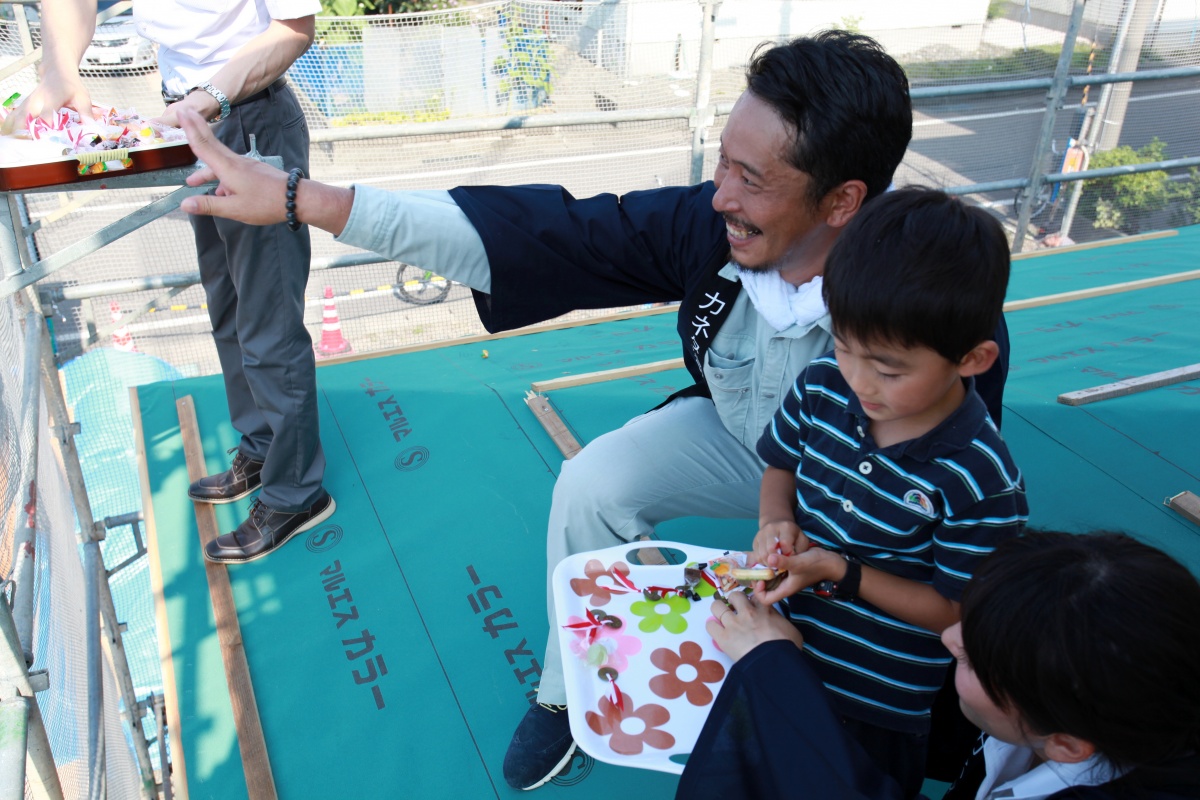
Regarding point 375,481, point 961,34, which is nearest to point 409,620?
point 375,481

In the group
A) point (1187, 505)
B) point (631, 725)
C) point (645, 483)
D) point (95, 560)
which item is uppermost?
point (645, 483)

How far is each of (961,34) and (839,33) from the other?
177 inches

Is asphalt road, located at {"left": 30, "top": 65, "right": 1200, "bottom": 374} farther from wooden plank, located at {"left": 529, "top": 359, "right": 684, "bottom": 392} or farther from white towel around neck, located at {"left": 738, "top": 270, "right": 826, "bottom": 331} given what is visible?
white towel around neck, located at {"left": 738, "top": 270, "right": 826, "bottom": 331}

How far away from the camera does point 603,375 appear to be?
3156 mm

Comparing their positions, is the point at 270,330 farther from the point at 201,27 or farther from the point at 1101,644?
the point at 1101,644

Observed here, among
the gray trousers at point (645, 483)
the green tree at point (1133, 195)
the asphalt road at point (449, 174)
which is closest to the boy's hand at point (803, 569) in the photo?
the gray trousers at point (645, 483)

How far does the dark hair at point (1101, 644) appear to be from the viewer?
88cm

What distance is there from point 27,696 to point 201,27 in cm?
162

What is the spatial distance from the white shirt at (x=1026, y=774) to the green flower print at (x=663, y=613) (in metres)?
0.51

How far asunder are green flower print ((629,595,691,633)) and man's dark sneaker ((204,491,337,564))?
133 centimetres

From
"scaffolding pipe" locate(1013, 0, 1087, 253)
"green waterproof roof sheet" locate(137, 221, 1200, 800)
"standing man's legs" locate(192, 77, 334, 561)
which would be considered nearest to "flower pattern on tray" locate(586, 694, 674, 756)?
"green waterproof roof sheet" locate(137, 221, 1200, 800)

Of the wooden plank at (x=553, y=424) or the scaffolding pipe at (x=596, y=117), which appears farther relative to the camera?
the scaffolding pipe at (x=596, y=117)

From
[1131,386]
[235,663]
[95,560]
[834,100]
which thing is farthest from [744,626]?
[1131,386]

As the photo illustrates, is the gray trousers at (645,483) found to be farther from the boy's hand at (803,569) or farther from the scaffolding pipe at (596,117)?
the scaffolding pipe at (596,117)
